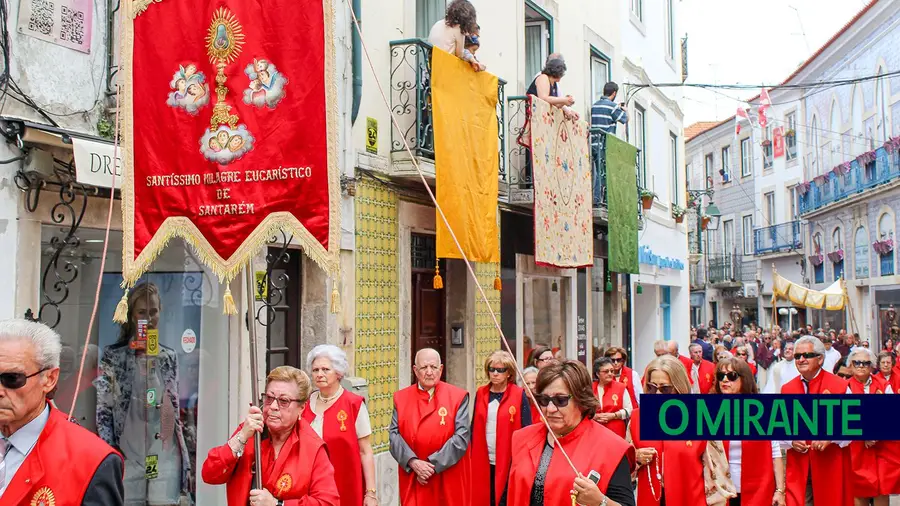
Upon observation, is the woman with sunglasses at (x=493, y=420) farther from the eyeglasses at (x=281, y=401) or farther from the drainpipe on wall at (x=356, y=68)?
the drainpipe on wall at (x=356, y=68)

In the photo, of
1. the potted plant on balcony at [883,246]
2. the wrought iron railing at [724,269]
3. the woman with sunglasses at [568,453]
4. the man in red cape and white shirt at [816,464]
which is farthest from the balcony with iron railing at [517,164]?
the wrought iron railing at [724,269]

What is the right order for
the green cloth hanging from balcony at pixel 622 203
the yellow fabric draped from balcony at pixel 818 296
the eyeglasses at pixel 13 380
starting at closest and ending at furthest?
the eyeglasses at pixel 13 380
the green cloth hanging from balcony at pixel 622 203
the yellow fabric draped from balcony at pixel 818 296

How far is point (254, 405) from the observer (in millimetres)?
5027

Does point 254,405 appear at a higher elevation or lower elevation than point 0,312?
lower

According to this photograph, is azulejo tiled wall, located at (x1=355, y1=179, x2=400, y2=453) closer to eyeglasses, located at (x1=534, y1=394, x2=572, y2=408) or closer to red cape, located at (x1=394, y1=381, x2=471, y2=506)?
red cape, located at (x1=394, y1=381, x2=471, y2=506)

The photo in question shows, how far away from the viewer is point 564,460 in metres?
4.74

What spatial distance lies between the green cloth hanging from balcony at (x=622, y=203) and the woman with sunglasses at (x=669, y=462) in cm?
879

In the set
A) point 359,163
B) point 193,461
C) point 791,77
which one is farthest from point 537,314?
point 791,77

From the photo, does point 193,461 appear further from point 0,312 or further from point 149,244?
point 149,244

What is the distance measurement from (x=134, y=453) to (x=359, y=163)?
12.4 feet

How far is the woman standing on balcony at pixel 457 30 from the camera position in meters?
10.7

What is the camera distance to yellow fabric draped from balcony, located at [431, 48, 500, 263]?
10289mm

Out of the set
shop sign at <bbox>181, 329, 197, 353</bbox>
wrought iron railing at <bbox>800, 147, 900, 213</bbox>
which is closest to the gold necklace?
shop sign at <bbox>181, 329, 197, 353</bbox>

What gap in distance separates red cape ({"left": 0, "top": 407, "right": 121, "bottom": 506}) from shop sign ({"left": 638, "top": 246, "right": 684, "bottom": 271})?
17091 mm
